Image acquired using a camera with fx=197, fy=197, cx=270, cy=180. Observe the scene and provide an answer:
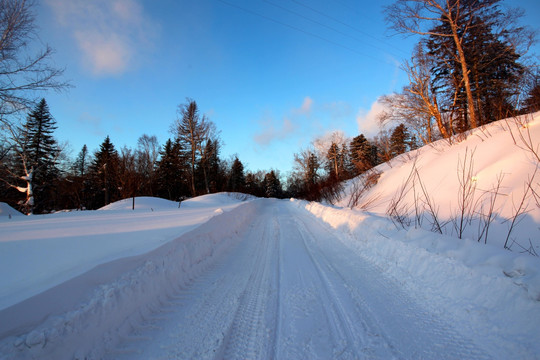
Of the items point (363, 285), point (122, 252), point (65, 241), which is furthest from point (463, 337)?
point (65, 241)

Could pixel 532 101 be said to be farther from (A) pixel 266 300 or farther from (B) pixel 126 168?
(B) pixel 126 168

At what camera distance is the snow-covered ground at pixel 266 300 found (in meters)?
1.58

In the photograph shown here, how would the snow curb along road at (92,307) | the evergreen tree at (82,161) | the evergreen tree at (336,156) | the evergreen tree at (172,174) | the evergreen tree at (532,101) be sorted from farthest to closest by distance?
the evergreen tree at (82,161) < the evergreen tree at (336,156) < the evergreen tree at (172,174) < the evergreen tree at (532,101) < the snow curb along road at (92,307)

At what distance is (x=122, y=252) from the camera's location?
2711 mm

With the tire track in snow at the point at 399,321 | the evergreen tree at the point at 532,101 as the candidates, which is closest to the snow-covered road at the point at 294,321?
the tire track in snow at the point at 399,321

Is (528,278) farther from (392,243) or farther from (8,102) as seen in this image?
(8,102)

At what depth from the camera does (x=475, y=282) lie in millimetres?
2162

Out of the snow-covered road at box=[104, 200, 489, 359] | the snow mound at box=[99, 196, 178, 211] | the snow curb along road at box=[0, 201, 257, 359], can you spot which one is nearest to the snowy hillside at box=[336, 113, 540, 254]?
the snow-covered road at box=[104, 200, 489, 359]

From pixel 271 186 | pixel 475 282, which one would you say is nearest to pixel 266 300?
pixel 475 282

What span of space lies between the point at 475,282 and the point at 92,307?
151 inches

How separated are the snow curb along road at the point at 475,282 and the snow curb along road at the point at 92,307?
3.19 metres

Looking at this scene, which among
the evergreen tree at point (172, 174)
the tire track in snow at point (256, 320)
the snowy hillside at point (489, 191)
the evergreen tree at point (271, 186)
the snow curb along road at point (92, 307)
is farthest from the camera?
the evergreen tree at point (271, 186)

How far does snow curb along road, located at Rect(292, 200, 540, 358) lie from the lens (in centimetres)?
167

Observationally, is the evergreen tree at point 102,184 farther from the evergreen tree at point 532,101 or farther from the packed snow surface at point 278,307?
the evergreen tree at point 532,101
